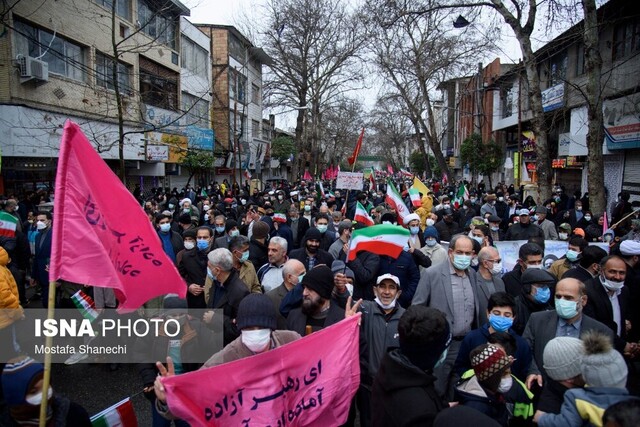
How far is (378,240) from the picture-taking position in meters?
5.25

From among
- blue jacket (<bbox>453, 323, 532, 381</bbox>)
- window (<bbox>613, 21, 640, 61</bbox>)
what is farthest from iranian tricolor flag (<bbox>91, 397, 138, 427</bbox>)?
window (<bbox>613, 21, 640, 61</bbox>)

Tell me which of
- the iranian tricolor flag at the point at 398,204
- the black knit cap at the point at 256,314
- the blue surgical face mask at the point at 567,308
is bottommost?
the blue surgical face mask at the point at 567,308

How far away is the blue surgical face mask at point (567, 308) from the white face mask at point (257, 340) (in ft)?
7.36

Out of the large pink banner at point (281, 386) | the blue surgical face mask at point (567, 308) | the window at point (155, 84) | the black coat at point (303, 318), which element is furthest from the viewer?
the window at point (155, 84)

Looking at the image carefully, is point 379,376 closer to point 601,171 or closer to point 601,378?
point 601,378

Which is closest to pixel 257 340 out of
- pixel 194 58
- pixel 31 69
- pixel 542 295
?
pixel 542 295

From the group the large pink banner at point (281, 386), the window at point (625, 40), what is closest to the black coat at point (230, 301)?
the large pink banner at point (281, 386)

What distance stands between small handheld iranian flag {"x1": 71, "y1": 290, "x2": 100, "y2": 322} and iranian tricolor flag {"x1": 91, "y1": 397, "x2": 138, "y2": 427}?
2.34 meters

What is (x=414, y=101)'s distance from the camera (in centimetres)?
3164

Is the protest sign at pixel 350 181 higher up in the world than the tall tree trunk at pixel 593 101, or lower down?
lower down

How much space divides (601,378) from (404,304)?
343cm

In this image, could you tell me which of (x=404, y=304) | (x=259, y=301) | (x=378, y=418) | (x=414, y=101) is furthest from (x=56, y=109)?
(x=414, y=101)

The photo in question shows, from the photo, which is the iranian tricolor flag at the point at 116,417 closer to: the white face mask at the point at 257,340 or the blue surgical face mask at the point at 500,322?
the white face mask at the point at 257,340

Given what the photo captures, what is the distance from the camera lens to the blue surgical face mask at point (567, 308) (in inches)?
142
